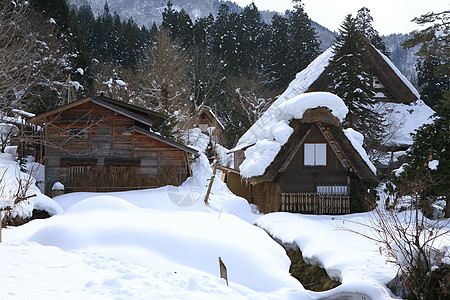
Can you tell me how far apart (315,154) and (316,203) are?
2.36 m

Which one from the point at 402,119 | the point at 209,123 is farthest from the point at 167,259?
the point at 209,123

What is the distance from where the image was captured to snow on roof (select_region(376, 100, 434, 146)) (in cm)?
2623

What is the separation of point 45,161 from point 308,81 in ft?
58.9

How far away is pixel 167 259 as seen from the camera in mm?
9016

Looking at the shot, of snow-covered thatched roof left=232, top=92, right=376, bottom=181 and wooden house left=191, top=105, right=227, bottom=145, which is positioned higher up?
wooden house left=191, top=105, right=227, bottom=145

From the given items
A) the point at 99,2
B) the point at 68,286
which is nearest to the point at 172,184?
the point at 68,286

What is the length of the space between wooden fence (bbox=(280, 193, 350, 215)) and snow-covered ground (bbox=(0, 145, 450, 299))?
12.6 feet

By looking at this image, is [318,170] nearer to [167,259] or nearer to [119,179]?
[119,179]

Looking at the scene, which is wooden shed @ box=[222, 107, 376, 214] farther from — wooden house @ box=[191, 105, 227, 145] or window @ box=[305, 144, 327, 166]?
wooden house @ box=[191, 105, 227, 145]

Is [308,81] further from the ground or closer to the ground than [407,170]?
further from the ground

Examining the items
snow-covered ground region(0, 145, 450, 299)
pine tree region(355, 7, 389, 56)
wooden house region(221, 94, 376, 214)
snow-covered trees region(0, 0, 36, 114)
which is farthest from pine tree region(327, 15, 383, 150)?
pine tree region(355, 7, 389, 56)

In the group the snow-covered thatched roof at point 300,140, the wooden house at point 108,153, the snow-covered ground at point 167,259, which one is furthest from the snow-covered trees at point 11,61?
the snow-covered thatched roof at point 300,140

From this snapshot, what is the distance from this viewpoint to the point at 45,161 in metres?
20.2

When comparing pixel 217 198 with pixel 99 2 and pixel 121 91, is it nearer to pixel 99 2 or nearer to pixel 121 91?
pixel 121 91
